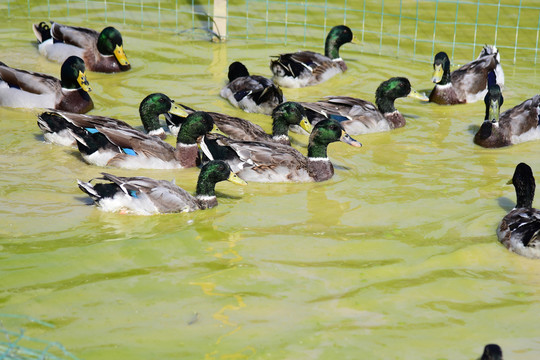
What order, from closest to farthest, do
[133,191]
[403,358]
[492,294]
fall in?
[403,358] < [492,294] < [133,191]

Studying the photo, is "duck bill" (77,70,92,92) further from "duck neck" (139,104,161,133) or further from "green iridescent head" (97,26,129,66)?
"green iridescent head" (97,26,129,66)

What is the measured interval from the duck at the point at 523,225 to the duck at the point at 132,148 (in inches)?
138

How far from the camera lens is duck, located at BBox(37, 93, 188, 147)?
28.5ft

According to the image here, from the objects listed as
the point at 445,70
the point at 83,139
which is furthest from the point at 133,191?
the point at 445,70

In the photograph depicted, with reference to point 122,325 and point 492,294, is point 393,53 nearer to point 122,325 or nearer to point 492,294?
point 492,294

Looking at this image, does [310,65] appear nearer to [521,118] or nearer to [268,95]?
[268,95]

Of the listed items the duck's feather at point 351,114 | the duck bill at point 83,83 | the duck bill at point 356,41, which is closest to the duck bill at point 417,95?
the duck's feather at point 351,114

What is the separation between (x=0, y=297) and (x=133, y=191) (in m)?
1.84

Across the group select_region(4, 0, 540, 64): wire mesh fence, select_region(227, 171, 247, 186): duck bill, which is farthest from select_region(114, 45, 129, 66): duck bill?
select_region(227, 171, 247, 186): duck bill

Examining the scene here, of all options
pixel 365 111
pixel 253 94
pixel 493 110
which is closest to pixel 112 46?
pixel 253 94

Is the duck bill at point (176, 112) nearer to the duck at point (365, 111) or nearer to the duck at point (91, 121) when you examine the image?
the duck at point (91, 121)

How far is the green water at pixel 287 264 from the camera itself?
523 cm

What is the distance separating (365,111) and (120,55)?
161 inches

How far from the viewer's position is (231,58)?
43.0 ft
